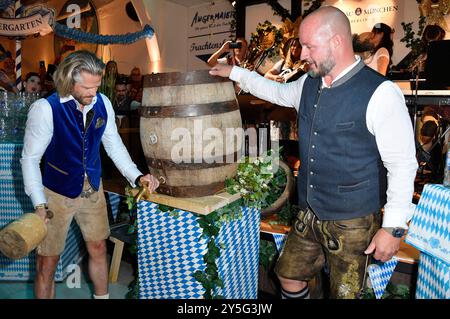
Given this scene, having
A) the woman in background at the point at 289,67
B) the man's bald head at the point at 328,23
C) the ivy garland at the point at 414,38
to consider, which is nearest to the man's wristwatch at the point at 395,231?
the man's bald head at the point at 328,23

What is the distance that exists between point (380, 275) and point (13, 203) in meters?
2.91

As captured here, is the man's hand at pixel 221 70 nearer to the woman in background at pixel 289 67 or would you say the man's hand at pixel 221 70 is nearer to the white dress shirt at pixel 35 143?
the white dress shirt at pixel 35 143

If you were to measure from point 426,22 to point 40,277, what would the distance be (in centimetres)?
589

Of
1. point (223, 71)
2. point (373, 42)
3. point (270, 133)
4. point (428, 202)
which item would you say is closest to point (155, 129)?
point (223, 71)

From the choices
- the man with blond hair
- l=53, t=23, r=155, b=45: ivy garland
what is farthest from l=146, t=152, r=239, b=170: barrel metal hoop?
l=53, t=23, r=155, b=45: ivy garland

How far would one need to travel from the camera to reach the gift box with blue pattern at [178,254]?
2059 millimetres

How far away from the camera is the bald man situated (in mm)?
1615

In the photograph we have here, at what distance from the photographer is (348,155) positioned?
5.65 ft

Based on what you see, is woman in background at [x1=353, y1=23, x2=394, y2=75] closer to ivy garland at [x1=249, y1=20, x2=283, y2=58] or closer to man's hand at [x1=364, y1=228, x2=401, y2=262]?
ivy garland at [x1=249, y1=20, x2=283, y2=58]

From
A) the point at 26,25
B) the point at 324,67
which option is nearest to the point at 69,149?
the point at 324,67

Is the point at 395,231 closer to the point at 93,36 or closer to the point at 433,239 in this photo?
the point at 433,239

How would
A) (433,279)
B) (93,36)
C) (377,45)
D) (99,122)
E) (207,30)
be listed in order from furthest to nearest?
(207,30) → (93,36) → (377,45) → (99,122) → (433,279)

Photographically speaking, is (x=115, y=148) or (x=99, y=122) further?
(x=115, y=148)

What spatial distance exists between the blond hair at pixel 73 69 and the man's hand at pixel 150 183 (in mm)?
635
